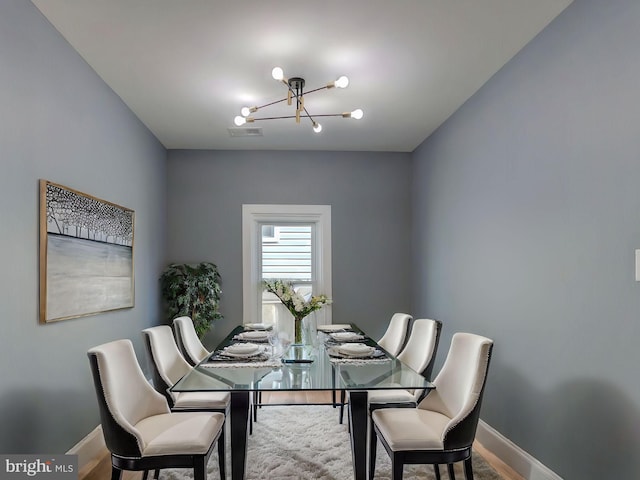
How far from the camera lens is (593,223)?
2.38 metres

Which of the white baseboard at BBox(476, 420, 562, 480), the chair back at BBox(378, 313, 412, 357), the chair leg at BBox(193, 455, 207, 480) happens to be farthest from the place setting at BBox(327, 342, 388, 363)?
the white baseboard at BBox(476, 420, 562, 480)

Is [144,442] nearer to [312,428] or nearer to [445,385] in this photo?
[445,385]

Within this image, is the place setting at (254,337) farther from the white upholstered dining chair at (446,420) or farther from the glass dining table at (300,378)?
the white upholstered dining chair at (446,420)

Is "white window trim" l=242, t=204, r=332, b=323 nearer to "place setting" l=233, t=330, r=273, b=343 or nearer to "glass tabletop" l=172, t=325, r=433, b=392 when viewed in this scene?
"place setting" l=233, t=330, r=273, b=343

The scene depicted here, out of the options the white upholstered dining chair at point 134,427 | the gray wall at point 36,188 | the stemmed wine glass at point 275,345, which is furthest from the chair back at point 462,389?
the gray wall at point 36,188

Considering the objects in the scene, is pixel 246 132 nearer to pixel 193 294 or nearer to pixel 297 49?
pixel 193 294

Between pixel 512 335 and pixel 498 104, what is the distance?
1.61 metres

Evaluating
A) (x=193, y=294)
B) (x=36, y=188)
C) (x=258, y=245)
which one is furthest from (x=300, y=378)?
(x=258, y=245)

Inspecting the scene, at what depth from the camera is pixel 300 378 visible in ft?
8.10

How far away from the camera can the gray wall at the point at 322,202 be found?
218 inches

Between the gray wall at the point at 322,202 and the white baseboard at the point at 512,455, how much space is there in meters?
2.19

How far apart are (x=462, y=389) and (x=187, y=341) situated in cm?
204

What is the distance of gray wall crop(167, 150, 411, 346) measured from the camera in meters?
Result: 5.54

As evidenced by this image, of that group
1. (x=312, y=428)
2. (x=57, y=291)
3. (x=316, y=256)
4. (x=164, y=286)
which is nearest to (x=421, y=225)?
(x=316, y=256)
